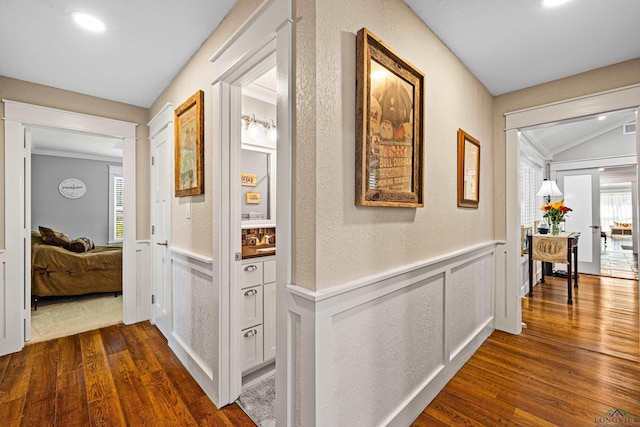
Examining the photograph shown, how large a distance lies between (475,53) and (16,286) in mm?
4401

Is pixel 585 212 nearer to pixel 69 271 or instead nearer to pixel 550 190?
pixel 550 190

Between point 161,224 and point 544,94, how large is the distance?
3935mm

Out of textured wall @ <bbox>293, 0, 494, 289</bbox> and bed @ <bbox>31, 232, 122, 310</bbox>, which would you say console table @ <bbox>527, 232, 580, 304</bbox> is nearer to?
textured wall @ <bbox>293, 0, 494, 289</bbox>

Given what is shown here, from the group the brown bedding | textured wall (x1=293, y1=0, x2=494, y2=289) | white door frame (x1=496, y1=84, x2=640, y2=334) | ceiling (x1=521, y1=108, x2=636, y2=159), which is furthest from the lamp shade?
the brown bedding

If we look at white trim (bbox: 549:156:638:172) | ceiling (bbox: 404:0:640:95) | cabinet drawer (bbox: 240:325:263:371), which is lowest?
cabinet drawer (bbox: 240:325:263:371)

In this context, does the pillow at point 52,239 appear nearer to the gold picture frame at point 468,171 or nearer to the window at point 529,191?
the gold picture frame at point 468,171

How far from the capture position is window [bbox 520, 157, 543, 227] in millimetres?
4405

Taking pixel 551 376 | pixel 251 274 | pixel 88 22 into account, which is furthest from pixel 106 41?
pixel 551 376

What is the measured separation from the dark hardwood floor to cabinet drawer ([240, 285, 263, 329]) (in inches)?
21.0

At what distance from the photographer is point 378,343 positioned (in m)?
1.44

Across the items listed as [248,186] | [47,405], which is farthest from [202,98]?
[47,405]

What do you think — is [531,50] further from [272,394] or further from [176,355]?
[176,355]

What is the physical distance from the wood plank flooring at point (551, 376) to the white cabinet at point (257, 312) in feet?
3.72

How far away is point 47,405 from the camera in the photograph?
1.85 metres
